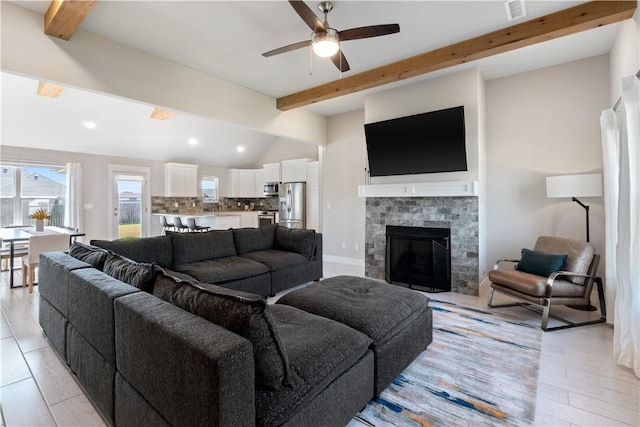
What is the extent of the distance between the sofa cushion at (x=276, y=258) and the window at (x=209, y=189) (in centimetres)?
494

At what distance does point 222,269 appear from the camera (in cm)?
332

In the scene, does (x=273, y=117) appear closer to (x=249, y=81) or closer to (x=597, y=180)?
(x=249, y=81)

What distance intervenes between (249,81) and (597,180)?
4503 mm

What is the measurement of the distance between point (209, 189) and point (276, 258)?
5.51 m

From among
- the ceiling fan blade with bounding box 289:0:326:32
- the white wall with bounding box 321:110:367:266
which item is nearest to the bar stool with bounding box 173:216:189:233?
the white wall with bounding box 321:110:367:266

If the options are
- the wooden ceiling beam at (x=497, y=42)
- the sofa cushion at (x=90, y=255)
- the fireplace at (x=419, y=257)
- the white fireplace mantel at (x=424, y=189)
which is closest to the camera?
the sofa cushion at (x=90, y=255)

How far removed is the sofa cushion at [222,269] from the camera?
3.15 meters

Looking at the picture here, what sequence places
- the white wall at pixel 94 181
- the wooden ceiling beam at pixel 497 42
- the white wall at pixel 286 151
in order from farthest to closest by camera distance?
the white wall at pixel 286 151 → the white wall at pixel 94 181 → the wooden ceiling beam at pixel 497 42

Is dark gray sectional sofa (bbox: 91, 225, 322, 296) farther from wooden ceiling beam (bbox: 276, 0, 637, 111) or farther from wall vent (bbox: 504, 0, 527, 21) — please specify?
wall vent (bbox: 504, 0, 527, 21)

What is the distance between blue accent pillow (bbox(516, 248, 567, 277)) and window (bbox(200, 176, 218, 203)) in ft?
25.0

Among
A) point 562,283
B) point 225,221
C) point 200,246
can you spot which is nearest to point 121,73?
point 200,246

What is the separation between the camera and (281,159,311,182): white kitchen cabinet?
22.7 ft

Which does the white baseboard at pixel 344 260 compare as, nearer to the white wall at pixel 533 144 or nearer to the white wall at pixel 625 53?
the white wall at pixel 533 144

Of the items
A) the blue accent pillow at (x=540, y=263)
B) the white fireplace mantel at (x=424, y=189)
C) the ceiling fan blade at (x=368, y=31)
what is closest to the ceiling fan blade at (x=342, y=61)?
the ceiling fan blade at (x=368, y=31)
